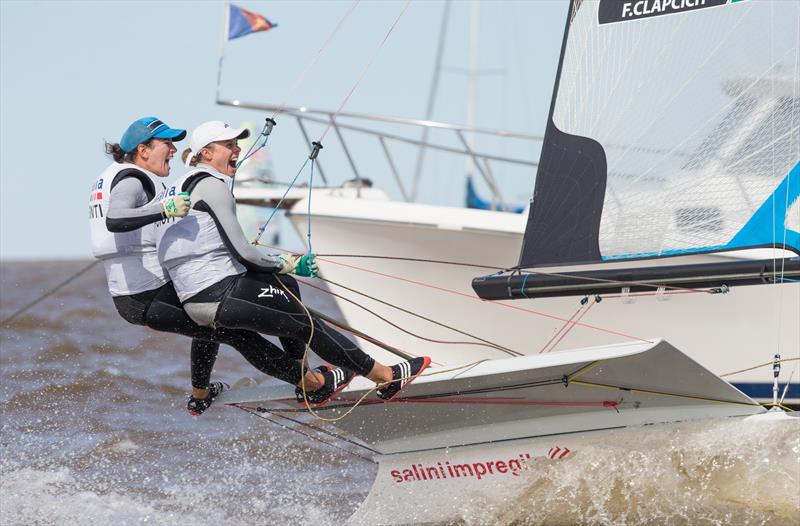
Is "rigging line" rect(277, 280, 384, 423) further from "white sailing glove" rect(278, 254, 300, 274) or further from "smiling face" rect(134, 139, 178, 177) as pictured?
"smiling face" rect(134, 139, 178, 177)

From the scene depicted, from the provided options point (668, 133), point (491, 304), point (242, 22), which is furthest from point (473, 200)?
point (668, 133)

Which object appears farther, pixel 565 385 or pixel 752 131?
pixel 752 131

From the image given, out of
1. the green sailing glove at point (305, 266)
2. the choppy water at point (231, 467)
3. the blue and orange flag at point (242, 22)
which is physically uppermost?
the blue and orange flag at point (242, 22)

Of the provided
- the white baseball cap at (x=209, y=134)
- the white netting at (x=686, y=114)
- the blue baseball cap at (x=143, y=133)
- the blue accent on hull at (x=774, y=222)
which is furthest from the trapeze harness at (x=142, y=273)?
the blue accent on hull at (x=774, y=222)

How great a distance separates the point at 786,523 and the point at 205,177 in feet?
8.55

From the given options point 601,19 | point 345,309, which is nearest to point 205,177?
point 601,19

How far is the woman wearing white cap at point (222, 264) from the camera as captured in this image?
421 centimetres

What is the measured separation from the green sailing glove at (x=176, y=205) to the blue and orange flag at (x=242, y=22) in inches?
202

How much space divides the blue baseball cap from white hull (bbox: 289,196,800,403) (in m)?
2.76

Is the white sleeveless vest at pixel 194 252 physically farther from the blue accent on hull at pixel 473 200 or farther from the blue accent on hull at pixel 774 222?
the blue accent on hull at pixel 473 200

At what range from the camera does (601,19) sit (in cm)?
511

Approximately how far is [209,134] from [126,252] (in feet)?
1.96

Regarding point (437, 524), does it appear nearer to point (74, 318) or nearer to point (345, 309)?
point (345, 309)

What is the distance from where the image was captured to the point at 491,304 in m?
7.02
